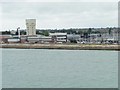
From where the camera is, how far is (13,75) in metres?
8.77

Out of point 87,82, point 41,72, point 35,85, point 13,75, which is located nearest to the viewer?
point 35,85

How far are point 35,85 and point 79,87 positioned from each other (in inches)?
31.0

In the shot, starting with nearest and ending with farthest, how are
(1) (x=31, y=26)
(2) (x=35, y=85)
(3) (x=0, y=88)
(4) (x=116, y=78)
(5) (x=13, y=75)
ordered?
(3) (x=0, y=88) → (2) (x=35, y=85) → (4) (x=116, y=78) → (5) (x=13, y=75) → (1) (x=31, y=26)

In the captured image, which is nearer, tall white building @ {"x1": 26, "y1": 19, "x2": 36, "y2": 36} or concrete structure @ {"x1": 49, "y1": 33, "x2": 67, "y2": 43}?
concrete structure @ {"x1": 49, "y1": 33, "x2": 67, "y2": 43}

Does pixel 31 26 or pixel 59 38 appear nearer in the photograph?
pixel 59 38

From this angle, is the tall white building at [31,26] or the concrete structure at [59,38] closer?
the concrete structure at [59,38]

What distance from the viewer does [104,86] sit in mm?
7020

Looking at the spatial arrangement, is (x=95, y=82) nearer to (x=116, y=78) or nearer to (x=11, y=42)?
(x=116, y=78)

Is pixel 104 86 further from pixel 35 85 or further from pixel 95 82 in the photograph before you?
pixel 35 85

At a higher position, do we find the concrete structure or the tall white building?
the tall white building

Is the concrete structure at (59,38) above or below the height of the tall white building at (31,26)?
below

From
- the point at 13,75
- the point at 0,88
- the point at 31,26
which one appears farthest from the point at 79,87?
the point at 31,26

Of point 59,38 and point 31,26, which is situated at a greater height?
point 31,26

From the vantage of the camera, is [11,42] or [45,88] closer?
[45,88]
